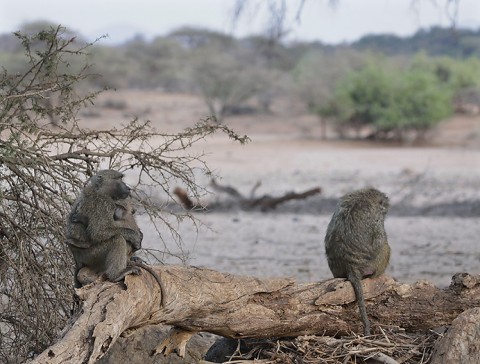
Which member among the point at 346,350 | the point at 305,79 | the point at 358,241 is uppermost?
the point at 305,79

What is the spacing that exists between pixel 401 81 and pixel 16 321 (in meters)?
28.5

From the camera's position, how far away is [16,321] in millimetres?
5738

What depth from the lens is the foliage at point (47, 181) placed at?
548cm

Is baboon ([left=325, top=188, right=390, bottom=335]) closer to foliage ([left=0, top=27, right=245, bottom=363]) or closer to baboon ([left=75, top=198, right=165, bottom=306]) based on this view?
foliage ([left=0, top=27, right=245, bottom=363])

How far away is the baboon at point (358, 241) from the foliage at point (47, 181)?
912mm

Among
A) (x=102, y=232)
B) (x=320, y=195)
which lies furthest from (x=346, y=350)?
(x=320, y=195)

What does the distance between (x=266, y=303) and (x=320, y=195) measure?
38.2 ft

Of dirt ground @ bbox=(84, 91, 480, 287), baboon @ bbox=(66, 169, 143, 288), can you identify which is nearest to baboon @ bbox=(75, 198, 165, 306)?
baboon @ bbox=(66, 169, 143, 288)

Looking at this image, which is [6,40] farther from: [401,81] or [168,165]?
[168,165]

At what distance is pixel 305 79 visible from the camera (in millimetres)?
38281

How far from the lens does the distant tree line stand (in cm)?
3158

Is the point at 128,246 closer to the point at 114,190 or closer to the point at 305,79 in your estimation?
the point at 114,190

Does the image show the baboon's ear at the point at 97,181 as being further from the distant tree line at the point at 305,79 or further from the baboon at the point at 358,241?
the distant tree line at the point at 305,79

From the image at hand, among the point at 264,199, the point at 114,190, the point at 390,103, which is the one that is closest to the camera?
the point at 114,190
